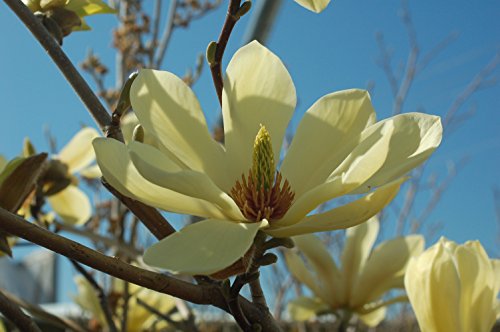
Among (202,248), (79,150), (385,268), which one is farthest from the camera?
(79,150)

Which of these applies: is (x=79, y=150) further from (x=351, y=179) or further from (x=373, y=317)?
(x=351, y=179)

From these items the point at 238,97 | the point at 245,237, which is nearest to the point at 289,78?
the point at 238,97

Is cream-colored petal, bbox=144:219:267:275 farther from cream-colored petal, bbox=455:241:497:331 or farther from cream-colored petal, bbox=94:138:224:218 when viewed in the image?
cream-colored petal, bbox=455:241:497:331

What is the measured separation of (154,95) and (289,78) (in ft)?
0.36

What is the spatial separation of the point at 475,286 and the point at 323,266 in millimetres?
342

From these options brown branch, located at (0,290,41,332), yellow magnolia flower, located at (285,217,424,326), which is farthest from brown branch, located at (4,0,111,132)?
yellow magnolia flower, located at (285,217,424,326)

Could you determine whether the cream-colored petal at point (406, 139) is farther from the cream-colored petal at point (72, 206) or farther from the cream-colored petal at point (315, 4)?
the cream-colored petal at point (72, 206)

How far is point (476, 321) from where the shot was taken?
0.50m

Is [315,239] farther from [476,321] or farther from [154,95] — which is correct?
[154,95]

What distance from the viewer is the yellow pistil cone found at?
462 mm

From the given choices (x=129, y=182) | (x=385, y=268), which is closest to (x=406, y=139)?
(x=129, y=182)

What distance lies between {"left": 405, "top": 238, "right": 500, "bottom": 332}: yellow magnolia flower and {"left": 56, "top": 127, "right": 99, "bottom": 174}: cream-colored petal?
551mm

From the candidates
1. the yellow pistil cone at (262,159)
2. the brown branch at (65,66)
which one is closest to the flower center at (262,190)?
the yellow pistil cone at (262,159)

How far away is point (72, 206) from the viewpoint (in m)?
0.92
